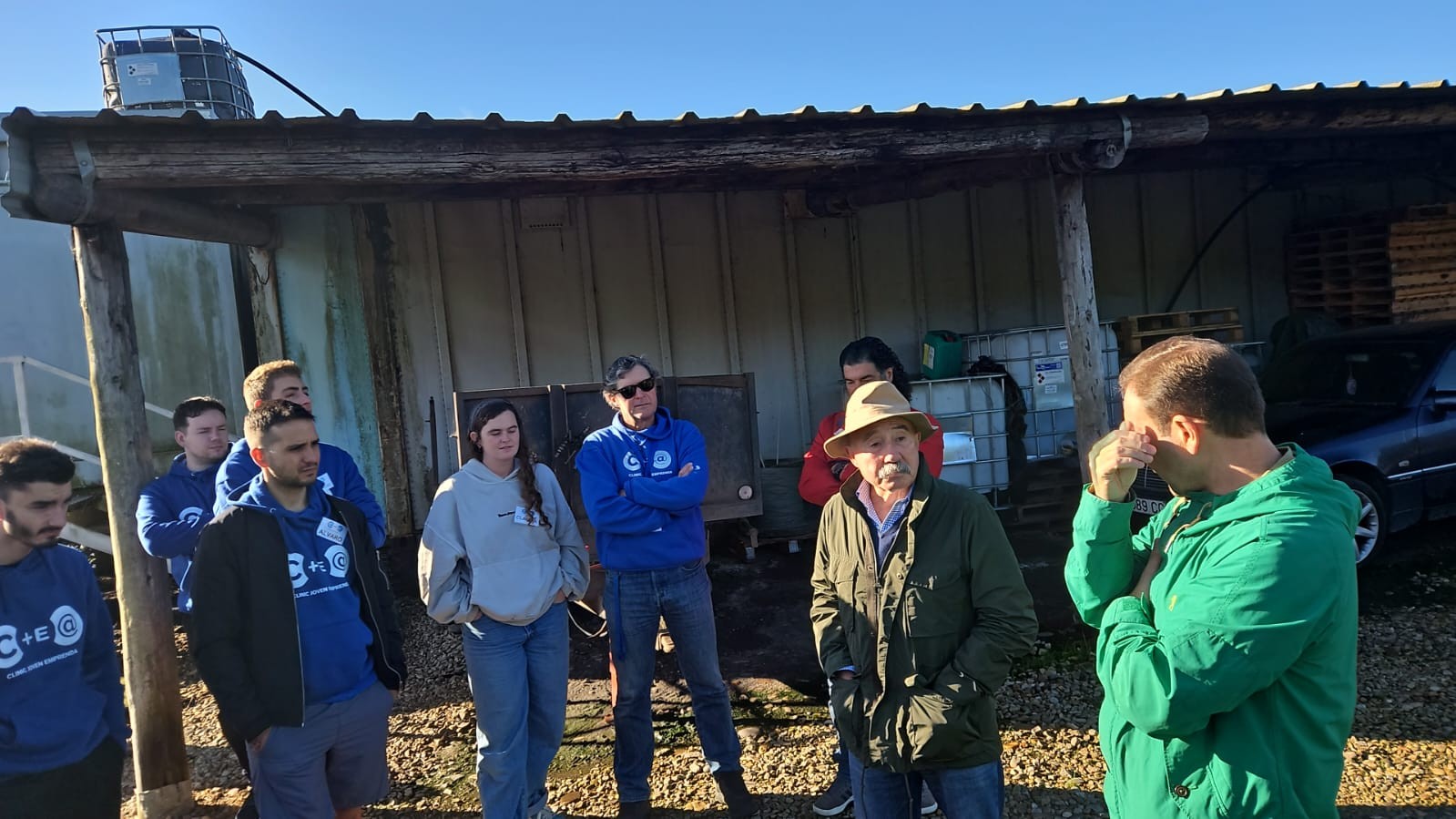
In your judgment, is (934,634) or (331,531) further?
(331,531)

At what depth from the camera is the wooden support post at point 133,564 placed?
3682mm

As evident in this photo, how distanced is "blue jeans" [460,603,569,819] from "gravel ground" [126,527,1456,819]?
0.59 metres

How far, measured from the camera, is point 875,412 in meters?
2.38

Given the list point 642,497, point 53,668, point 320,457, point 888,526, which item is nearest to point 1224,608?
point 888,526

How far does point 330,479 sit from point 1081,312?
165 inches

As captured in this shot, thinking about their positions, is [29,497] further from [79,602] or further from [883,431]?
[883,431]

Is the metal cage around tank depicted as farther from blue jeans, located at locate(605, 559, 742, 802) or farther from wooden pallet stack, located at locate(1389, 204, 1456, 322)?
wooden pallet stack, located at locate(1389, 204, 1456, 322)

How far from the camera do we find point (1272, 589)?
1365 millimetres

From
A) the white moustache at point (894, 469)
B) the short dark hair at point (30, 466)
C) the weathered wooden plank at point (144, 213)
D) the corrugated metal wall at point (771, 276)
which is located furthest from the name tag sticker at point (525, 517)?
the corrugated metal wall at point (771, 276)

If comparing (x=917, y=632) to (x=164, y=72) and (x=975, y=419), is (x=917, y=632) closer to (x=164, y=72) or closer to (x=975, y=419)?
(x=975, y=419)

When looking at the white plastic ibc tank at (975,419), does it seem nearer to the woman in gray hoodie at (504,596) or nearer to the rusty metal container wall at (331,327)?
the woman in gray hoodie at (504,596)

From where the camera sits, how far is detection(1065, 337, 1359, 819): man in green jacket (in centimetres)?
138

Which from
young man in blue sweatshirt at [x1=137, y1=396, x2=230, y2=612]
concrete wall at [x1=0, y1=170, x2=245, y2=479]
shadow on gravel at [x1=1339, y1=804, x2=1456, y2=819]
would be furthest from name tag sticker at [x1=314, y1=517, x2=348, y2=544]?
concrete wall at [x1=0, y1=170, x2=245, y2=479]

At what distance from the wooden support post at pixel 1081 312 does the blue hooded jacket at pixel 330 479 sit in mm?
3914
